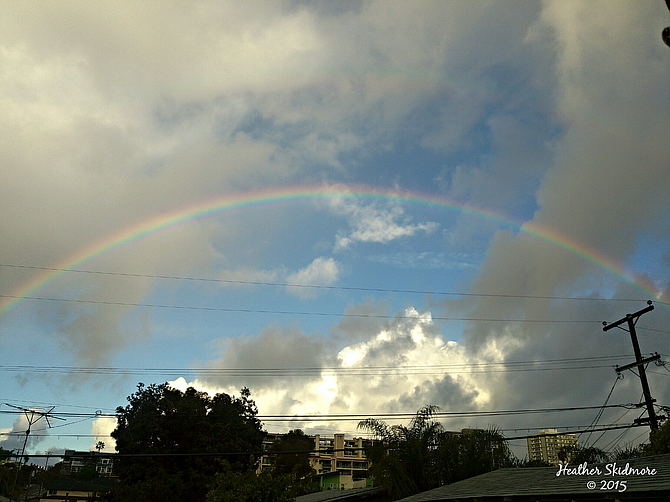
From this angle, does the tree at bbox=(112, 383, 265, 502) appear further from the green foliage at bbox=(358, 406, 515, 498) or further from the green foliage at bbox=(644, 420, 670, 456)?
Result: the green foliage at bbox=(644, 420, 670, 456)

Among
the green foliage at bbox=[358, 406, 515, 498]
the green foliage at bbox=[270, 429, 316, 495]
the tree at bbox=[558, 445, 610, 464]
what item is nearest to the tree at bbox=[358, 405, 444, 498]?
the green foliage at bbox=[358, 406, 515, 498]

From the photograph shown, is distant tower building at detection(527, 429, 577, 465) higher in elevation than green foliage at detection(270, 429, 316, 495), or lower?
lower

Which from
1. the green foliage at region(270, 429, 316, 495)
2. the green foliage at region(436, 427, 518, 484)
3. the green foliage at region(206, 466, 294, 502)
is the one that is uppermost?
the green foliage at region(270, 429, 316, 495)

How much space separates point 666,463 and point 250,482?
50.4ft

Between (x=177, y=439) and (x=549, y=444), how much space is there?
30469mm

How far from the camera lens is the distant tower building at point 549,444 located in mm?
27797

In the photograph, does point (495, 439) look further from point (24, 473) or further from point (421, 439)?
point (24, 473)

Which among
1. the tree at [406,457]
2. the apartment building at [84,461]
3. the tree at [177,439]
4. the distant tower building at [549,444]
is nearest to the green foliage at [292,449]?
the tree at [177,439]

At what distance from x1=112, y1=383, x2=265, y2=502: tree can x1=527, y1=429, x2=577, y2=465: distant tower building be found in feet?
72.3

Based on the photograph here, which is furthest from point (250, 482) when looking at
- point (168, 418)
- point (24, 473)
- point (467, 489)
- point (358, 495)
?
point (24, 473)

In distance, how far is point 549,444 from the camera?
40750mm

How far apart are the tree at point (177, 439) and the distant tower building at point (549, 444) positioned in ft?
72.3

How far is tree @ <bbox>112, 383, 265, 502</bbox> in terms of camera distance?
141ft

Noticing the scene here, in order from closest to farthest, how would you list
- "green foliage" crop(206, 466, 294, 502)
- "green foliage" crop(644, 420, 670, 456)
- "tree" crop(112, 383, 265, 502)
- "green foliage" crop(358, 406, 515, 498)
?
"green foliage" crop(644, 420, 670, 456), "green foliage" crop(206, 466, 294, 502), "green foliage" crop(358, 406, 515, 498), "tree" crop(112, 383, 265, 502)
